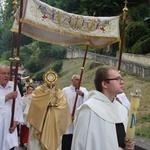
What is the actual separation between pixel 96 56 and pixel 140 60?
9.41 metres

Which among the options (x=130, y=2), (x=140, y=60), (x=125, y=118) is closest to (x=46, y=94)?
(x=125, y=118)

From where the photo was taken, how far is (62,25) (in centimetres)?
606

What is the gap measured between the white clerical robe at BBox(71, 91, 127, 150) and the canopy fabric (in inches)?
109

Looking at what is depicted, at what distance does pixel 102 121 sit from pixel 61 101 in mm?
3188

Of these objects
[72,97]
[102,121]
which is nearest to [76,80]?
[72,97]

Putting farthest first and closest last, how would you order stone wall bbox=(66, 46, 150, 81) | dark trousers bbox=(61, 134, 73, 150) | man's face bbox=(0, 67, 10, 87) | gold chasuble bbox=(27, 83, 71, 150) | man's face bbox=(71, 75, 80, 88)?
stone wall bbox=(66, 46, 150, 81) < man's face bbox=(71, 75, 80, 88) < dark trousers bbox=(61, 134, 73, 150) < gold chasuble bbox=(27, 83, 71, 150) < man's face bbox=(0, 67, 10, 87)

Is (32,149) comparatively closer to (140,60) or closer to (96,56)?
(140,60)

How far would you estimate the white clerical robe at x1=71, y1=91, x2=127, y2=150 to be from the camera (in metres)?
2.79

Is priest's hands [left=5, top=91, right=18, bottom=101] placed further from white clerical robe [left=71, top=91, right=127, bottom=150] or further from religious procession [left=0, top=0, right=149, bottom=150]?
Answer: white clerical robe [left=71, top=91, right=127, bottom=150]

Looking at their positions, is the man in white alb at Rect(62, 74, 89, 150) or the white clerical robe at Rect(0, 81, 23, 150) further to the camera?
the man in white alb at Rect(62, 74, 89, 150)

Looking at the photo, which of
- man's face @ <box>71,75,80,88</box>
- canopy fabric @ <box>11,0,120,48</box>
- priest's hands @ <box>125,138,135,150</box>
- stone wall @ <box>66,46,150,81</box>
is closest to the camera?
priest's hands @ <box>125,138,135,150</box>

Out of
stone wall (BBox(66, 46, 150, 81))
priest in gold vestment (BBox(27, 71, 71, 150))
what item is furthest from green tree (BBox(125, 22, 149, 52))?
priest in gold vestment (BBox(27, 71, 71, 150))

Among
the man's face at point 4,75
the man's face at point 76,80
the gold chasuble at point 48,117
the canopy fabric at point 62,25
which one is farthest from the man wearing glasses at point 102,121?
the man's face at point 76,80

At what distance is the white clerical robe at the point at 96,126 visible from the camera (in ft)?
9.17
